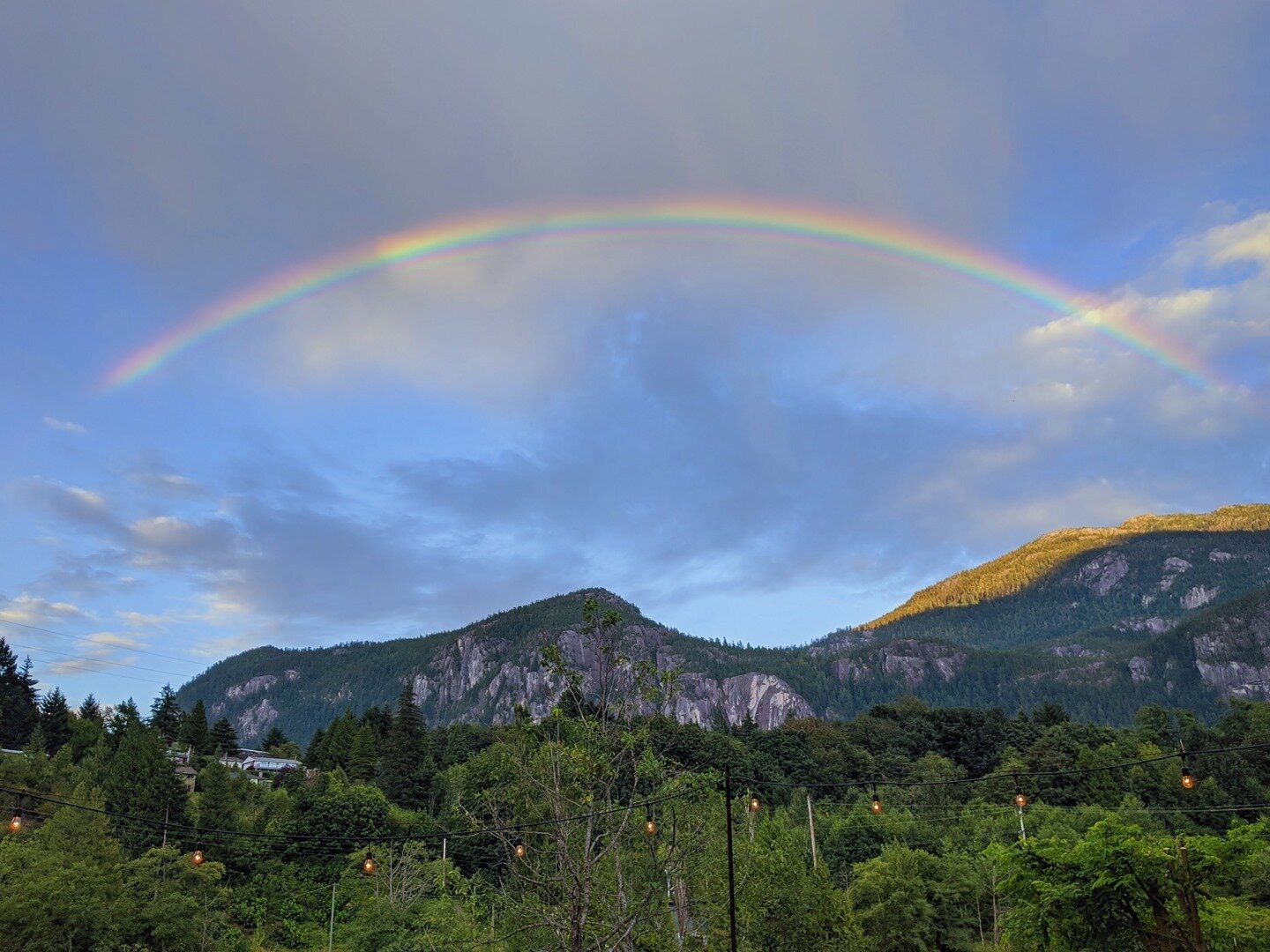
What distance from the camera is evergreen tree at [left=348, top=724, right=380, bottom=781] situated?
88.5 meters

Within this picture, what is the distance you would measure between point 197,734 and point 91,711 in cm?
2130

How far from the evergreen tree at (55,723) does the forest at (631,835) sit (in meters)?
0.54

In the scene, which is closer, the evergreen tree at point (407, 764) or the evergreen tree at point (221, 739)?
the evergreen tree at point (407, 764)

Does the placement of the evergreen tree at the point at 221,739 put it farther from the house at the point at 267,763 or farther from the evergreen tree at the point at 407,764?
the evergreen tree at the point at 407,764

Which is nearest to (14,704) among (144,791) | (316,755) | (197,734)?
(197,734)

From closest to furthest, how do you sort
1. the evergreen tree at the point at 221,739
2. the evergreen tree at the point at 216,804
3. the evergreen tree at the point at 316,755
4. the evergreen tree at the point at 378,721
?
1. the evergreen tree at the point at 216,804
2. the evergreen tree at the point at 316,755
3. the evergreen tree at the point at 221,739
4. the evergreen tree at the point at 378,721

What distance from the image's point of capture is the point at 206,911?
50812 mm

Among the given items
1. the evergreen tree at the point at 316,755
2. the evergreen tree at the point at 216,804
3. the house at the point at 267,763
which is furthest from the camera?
the house at the point at 267,763

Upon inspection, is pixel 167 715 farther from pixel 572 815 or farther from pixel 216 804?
pixel 572 815

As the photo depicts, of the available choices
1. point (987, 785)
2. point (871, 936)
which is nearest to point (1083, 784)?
point (987, 785)

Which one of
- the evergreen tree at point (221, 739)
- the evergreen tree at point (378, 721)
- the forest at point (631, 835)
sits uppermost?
the evergreen tree at point (378, 721)

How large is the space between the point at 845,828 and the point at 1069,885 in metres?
44.9

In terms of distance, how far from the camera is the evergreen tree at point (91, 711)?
337ft

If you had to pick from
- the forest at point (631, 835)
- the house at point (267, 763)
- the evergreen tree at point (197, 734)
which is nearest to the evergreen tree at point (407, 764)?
the forest at point (631, 835)
